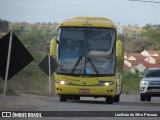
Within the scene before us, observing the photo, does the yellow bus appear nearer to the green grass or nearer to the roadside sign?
the roadside sign

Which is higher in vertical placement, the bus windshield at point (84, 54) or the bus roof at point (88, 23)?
the bus roof at point (88, 23)

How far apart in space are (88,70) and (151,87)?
550 cm

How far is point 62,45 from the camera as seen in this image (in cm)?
2548

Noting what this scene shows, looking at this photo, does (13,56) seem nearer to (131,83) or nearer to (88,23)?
(88,23)

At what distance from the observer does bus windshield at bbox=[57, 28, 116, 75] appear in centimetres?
2544

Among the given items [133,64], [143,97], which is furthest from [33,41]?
[133,64]

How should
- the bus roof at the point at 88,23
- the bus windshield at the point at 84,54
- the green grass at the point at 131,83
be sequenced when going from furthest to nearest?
the green grass at the point at 131,83, the bus roof at the point at 88,23, the bus windshield at the point at 84,54

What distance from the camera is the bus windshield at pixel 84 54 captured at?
83.5 ft

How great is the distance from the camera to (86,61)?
83.9ft

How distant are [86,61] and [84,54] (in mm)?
308

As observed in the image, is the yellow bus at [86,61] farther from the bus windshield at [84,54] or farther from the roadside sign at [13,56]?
the roadside sign at [13,56]

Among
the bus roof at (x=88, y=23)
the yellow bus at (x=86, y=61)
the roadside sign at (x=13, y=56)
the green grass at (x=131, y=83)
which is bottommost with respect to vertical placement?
the green grass at (x=131, y=83)

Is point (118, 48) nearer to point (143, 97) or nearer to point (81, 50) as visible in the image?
point (81, 50)

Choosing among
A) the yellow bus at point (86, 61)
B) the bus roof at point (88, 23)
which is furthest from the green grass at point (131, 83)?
the yellow bus at point (86, 61)
